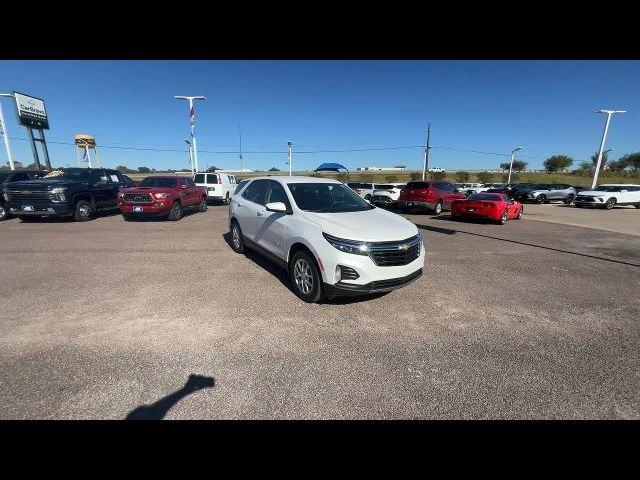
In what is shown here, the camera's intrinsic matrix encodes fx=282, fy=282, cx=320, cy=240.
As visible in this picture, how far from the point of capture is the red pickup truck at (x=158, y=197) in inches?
393

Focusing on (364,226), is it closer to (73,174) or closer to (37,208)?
(37,208)

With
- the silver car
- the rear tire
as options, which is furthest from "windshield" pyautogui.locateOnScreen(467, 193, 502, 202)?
the silver car

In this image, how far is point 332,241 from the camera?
3.61 m

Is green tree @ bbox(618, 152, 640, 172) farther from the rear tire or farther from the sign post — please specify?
the sign post

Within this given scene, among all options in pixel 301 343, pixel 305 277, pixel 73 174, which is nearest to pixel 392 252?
pixel 305 277

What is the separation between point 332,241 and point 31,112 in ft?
105

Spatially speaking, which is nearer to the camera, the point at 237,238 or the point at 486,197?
the point at 237,238

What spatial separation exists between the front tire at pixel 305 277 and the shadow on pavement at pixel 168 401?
5.65 ft

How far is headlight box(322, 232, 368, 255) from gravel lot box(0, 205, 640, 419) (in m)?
0.87

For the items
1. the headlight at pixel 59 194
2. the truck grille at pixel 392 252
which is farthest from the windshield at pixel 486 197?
the headlight at pixel 59 194

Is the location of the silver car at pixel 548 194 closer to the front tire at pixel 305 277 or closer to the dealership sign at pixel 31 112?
the front tire at pixel 305 277

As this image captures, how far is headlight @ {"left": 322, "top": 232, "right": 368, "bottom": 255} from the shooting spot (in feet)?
11.6
